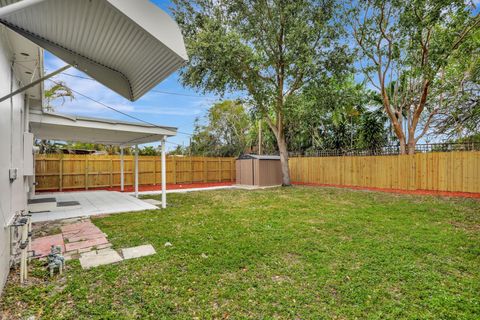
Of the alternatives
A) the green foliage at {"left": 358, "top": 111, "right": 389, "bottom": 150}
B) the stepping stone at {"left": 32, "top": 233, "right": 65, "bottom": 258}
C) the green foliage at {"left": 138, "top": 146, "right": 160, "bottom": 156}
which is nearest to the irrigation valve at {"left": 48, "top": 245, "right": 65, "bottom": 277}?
the stepping stone at {"left": 32, "top": 233, "right": 65, "bottom": 258}

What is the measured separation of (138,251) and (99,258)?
515 millimetres

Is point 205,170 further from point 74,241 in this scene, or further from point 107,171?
point 74,241

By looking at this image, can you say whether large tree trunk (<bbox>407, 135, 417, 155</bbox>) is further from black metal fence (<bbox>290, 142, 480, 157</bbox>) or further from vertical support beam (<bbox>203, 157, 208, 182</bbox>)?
vertical support beam (<bbox>203, 157, 208, 182</bbox>)

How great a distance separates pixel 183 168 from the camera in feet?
49.5

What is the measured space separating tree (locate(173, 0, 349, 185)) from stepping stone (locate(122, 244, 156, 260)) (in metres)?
8.22

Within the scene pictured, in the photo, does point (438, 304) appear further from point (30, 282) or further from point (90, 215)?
point (90, 215)

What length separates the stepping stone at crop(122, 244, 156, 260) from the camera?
11.7 ft

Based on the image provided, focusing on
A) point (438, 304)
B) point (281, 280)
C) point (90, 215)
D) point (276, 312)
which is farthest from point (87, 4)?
point (90, 215)

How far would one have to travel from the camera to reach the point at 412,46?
396 inches

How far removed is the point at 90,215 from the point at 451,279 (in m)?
6.98

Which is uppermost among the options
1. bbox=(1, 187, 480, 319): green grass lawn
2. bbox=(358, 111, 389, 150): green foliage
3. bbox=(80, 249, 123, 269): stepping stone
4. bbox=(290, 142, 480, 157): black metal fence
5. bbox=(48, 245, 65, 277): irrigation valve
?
bbox=(358, 111, 389, 150): green foliage

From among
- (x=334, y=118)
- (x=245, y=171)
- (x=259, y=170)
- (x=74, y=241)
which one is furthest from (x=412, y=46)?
(x=74, y=241)

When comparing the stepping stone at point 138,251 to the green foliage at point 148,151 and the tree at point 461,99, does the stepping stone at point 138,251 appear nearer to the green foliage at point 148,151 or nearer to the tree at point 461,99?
the tree at point 461,99

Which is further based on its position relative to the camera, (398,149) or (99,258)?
(398,149)
